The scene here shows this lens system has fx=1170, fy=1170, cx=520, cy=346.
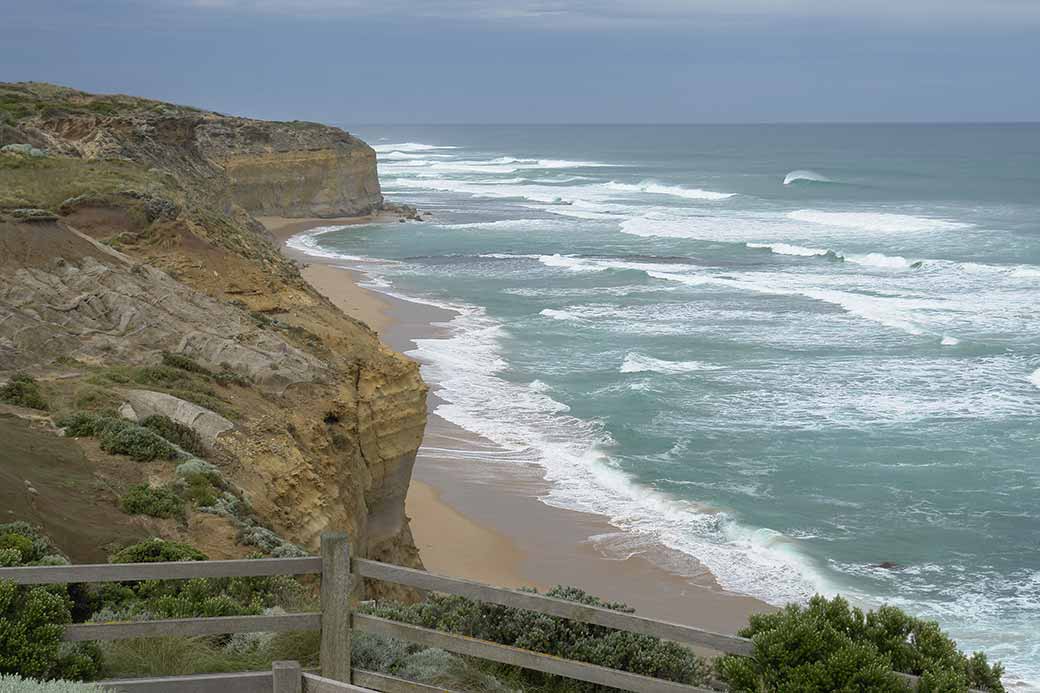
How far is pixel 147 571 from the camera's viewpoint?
18.0 feet

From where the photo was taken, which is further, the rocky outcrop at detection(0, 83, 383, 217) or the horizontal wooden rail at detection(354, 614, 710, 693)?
the rocky outcrop at detection(0, 83, 383, 217)

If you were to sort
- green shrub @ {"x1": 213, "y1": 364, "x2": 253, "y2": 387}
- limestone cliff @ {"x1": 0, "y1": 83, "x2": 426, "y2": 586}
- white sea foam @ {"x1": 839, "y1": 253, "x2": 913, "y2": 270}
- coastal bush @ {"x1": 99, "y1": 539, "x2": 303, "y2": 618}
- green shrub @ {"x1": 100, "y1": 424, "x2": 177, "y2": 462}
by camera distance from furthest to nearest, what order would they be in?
white sea foam @ {"x1": 839, "y1": 253, "x2": 913, "y2": 270}, green shrub @ {"x1": 213, "y1": 364, "x2": 253, "y2": 387}, limestone cliff @ {"x1": 0, "y1": 83, "x2": 426, "y2": 586}, green shrub @ {"x1": 100, "y1": 424, "x2": 177, "y2": 462}, coastal bush @ {"x1": 99, "y1": 539, "x2": 303, "y2": 618}

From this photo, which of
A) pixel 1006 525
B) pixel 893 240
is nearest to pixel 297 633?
pixel 1006 525

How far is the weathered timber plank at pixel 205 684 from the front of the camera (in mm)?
5363

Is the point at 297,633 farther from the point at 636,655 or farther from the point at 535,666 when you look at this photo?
the point at 636,655

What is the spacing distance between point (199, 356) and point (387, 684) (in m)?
9.81

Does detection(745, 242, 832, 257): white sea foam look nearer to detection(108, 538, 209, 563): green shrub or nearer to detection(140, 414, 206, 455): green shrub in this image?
detection(140, 414, 206, 455): green shrub

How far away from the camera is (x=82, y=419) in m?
11.7

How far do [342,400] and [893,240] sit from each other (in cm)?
5171

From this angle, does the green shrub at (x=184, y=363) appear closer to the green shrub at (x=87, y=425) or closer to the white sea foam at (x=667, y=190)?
the green shrub at (x=87, y=425)

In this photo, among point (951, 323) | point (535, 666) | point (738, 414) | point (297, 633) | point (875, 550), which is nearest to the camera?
point (535, 666)

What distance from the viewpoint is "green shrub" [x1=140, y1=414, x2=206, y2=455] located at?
12.0 meters

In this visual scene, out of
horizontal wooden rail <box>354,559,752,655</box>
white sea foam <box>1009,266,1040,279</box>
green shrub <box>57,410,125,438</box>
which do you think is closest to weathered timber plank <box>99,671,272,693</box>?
horizontal wooden rail <box>354,559,752,655</box>

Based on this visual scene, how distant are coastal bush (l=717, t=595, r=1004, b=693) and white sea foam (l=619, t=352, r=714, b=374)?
2421 cm
